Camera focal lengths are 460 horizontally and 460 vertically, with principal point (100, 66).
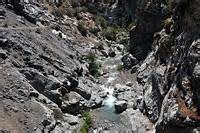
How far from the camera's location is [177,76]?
189 ft

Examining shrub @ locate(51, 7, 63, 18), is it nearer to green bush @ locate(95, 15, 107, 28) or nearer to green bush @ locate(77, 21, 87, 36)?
green bush @ locate(77, 21, 87, 36)

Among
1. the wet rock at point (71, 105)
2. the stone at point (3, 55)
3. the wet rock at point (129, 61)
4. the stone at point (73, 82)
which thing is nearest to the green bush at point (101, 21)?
the wet rock at point (129, 61)

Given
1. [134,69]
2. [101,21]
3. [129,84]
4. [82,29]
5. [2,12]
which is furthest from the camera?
[101,21]

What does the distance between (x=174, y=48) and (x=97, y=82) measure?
21756mm

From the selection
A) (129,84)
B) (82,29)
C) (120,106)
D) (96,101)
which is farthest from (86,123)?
(82,29)

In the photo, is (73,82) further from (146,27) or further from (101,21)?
(101,21)

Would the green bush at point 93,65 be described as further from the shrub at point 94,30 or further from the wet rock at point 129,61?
the shrub at point 94,30

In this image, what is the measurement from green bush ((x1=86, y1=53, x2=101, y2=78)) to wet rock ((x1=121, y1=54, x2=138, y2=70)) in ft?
17.1

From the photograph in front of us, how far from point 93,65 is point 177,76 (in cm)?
3276

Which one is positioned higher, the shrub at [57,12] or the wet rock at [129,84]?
the shrub at [57,12]

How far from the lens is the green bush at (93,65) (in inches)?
3415

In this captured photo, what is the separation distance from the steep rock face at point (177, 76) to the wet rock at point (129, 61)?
12829 mm

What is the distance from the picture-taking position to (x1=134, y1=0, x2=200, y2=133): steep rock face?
52147 millimetres

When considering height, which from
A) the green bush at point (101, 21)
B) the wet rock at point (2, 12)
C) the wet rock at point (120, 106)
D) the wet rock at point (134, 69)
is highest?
the green bush at point (101, 21)
